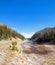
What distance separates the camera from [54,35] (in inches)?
4567

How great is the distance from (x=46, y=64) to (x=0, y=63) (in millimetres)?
7277

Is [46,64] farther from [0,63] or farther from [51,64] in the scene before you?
[0,63]

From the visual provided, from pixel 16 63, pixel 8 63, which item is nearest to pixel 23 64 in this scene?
pixel 16 63

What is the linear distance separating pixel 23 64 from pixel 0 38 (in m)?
46.1

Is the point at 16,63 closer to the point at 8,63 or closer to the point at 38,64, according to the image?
the point at 8,63

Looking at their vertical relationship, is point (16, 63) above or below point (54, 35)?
below

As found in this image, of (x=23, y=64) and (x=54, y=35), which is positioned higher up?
(x=54, y=35)

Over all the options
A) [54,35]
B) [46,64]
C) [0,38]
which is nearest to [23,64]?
[46,64]

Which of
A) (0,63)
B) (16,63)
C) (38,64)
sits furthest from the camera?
(38,64)

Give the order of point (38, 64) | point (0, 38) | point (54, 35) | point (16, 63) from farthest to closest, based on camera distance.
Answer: point (54, 35) → point (0, 38) → point (38, 64) → point (16, 63)

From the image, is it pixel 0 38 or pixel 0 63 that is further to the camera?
pixel 0 38

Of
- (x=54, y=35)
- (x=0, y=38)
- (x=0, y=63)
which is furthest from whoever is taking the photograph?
(x=54, y=35)

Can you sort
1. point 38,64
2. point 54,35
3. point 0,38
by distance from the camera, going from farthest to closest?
point 54,35, point 0,38, point 38,64

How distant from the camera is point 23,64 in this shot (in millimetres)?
17438
